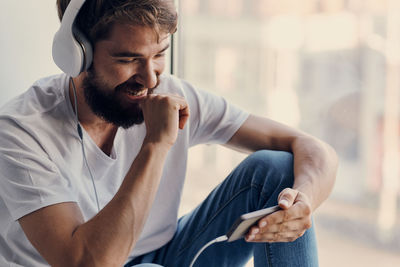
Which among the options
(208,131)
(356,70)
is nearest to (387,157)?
(356,70)

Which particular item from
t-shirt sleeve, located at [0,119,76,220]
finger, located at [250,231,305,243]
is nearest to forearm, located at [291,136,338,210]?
finger, located at [250,231,305,243]

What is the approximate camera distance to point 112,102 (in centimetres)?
112

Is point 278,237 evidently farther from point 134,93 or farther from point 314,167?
point 134,93

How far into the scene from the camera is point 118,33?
1.05m

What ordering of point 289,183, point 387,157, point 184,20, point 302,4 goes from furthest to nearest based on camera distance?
point 387,157 < point 302,4 < point 184,20 < point 289,183

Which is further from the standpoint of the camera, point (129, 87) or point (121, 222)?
point (129, 87)

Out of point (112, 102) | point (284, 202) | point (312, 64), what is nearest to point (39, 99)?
point (112, 102)

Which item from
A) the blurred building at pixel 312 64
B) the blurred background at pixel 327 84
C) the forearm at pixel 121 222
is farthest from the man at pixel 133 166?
the blurred building at pixel 312 64

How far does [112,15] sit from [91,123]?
282 millimetres

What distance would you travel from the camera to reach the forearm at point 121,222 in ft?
2.94

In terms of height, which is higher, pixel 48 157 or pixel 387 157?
pixel 48 157

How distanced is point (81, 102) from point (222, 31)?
5.64 ft

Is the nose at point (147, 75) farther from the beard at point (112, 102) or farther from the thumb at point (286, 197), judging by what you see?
the thumb at point (286, 197)

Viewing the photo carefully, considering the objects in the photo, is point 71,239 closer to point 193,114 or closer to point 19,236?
point 19,236
